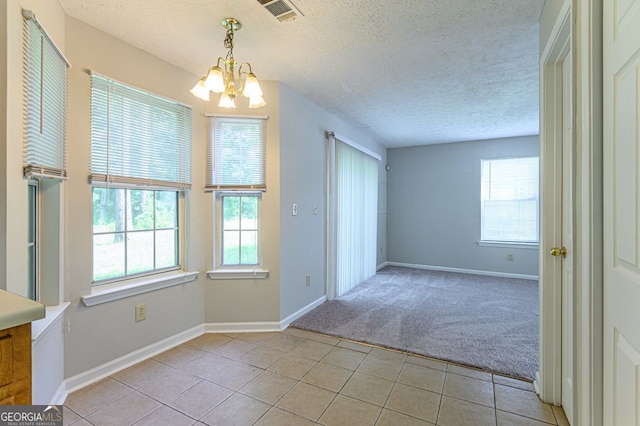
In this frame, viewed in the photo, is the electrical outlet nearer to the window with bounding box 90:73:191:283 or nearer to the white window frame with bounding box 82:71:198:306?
the white window frame with bounding box 82:71:198:306

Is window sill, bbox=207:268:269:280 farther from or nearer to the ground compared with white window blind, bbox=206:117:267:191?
nearer to the ground

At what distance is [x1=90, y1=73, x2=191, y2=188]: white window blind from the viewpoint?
1.99m

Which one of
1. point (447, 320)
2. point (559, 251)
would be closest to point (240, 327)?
point (447, 320)

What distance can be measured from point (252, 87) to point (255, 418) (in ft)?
6.37

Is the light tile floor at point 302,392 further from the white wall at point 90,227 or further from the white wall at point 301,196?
the white wall at point 301,196

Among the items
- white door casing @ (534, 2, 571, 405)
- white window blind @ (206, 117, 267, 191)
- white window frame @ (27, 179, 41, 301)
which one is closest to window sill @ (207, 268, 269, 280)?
white window blind @ (206, 117, 267, 191)

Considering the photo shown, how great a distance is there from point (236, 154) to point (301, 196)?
2.60 feet

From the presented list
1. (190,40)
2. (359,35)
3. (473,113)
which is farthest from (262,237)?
(473,113)

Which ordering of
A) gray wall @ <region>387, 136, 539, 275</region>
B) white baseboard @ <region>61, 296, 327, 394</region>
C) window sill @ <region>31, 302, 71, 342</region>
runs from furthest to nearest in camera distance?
gray wall @ <region>387, 136, 539, 275</region> < white baseboard @ <region>61, 296, 327, 394</region> < window sill @ <region>31, 302, 71, 342</region>

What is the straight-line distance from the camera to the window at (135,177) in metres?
2.02

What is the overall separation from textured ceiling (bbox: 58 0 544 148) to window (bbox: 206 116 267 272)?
0.53 m

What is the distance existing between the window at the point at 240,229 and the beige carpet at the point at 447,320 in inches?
34.3

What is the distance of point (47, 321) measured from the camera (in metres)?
1.53

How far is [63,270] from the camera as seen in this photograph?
5.91ft
